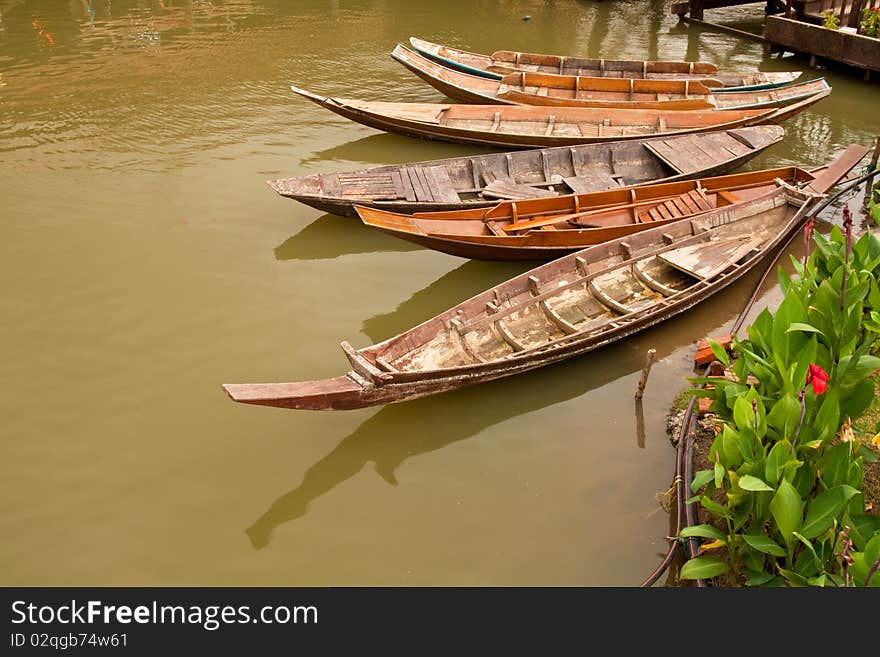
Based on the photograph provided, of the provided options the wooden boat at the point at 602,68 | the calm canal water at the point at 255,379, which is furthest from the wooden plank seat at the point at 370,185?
the wooden boat at the point at 602,68

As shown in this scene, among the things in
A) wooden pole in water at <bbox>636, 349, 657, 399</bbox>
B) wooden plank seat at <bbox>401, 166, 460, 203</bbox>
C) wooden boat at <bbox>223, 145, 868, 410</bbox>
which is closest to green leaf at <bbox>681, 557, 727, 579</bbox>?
wooden pole in water at <bbox>636, 349, 657, 399</bbox>

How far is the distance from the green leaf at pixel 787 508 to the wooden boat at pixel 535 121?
8797 millimetres

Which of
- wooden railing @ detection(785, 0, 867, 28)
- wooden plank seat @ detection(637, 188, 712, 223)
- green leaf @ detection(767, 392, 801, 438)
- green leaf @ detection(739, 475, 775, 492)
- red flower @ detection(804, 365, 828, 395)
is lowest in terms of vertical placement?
wooden plank seat @ detection(637, 188, 712, 223)

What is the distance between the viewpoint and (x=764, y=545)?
4547 mm

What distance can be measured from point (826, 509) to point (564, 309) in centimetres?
432

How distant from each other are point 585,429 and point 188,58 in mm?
14155

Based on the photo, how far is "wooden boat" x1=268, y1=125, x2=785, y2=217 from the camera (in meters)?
10.1

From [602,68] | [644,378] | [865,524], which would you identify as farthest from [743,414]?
[602,68]

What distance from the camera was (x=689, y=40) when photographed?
1895cm

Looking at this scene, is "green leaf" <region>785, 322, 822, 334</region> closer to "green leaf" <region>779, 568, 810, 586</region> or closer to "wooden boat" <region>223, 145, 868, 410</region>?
"green leaf" <region>779, 568, 810, 586</region>

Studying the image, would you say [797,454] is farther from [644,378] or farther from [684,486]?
[644,378]

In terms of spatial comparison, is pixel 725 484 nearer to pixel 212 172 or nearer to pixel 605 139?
pixel 605 139

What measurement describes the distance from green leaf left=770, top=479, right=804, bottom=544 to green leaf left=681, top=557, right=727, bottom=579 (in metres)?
0.55
